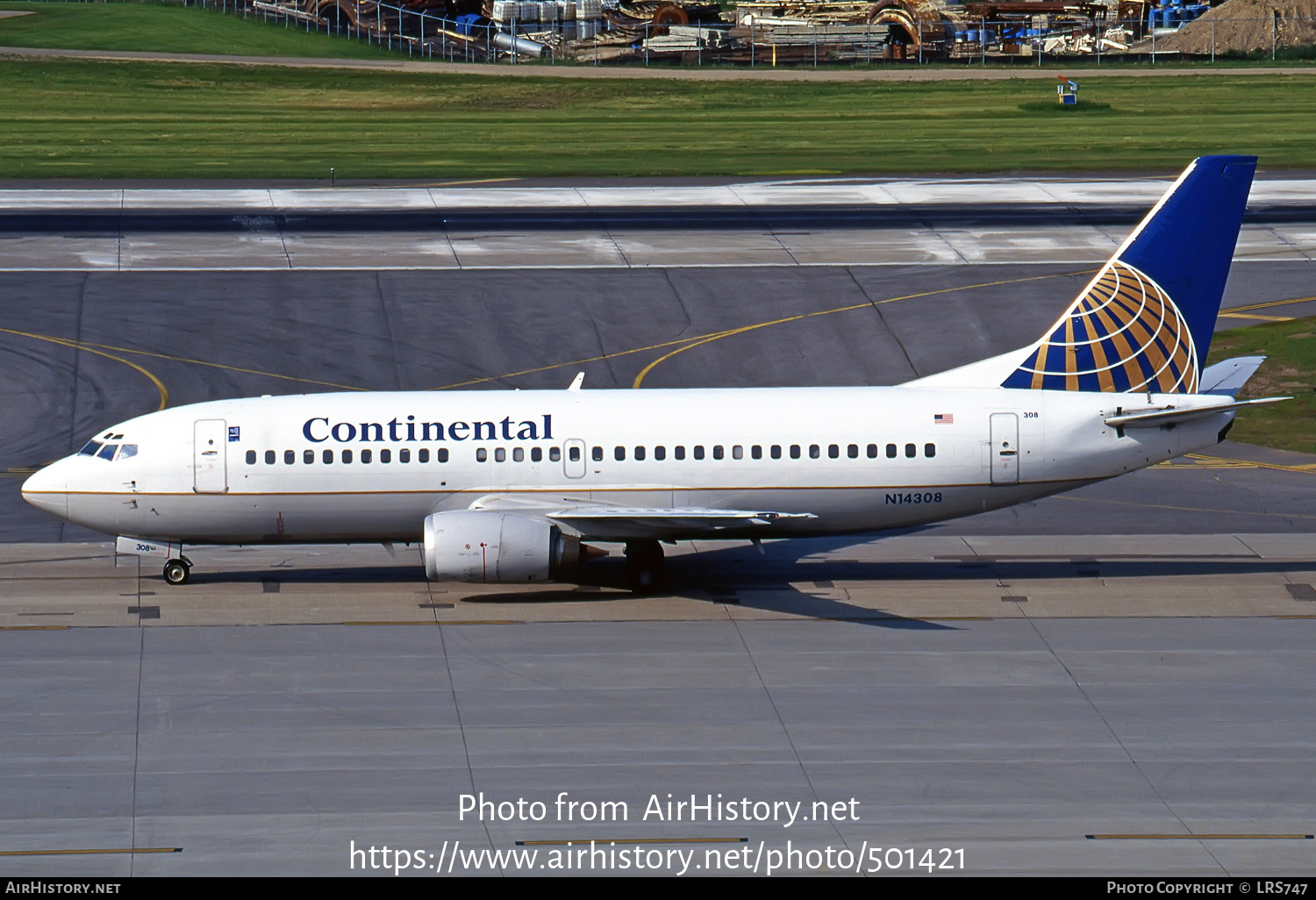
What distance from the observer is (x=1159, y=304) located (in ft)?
120

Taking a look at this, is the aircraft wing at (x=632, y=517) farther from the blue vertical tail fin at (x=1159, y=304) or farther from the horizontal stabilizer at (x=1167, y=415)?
the horizontal stabilizer at (x=1167, y=415)

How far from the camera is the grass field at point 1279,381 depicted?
47.8 metres

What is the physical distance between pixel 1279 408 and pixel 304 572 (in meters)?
29.3

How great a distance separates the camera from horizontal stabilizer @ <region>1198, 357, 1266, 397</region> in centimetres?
3681

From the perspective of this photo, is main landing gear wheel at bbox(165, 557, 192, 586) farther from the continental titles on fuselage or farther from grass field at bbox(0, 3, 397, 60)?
grass field at bbox(0, 3, 397, 60)

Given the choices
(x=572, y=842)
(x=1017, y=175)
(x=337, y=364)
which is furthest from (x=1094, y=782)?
(x=1017, y=175)

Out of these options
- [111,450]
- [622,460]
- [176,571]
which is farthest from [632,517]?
[111,450]

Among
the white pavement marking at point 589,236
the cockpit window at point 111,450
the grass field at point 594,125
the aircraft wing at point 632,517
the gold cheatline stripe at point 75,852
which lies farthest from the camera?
the grass field at point 594,125

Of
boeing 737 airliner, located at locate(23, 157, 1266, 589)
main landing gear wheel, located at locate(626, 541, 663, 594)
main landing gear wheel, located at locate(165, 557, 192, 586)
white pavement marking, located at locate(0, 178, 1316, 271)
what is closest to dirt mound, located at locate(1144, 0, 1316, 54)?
white pavement marking, located at locate(0, 178, 1316, 271)

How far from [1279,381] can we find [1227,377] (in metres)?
15.6

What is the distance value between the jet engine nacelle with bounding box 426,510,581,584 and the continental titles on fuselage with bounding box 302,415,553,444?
2.15m

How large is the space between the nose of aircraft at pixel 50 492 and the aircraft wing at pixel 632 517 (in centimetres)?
875

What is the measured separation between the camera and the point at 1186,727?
28.2 metres

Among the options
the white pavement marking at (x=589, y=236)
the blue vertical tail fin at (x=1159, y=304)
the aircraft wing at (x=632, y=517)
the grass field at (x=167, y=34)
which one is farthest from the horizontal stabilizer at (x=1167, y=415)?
the grass field at (x=167, y=34)
